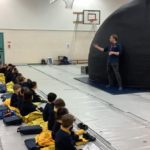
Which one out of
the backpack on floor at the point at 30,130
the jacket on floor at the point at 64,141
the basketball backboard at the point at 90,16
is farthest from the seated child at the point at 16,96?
the basketball backboard at the point at 90,16

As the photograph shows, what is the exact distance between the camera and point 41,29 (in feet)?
53.7

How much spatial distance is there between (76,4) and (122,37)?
10488mm

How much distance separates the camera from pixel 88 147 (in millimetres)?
3426

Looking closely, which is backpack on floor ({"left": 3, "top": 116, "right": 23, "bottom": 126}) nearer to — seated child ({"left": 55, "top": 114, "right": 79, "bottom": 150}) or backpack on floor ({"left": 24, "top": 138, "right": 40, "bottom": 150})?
backpack on floor ({"left": 24, "top": 138, "right": 40, "bottom": 150})

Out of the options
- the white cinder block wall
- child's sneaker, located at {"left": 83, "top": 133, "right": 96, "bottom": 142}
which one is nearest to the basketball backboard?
the white cinder block wall

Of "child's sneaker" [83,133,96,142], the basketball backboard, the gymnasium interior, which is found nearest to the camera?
"child's sneaker" [83,133,96,142]

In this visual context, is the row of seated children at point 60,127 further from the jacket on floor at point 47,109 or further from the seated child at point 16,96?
the seated child at point 16,96

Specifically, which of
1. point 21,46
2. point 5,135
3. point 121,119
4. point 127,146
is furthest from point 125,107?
point 21,46

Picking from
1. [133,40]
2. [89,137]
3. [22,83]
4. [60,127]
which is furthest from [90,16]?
[60,127]

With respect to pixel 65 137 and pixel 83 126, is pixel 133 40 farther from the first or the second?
pixel 65 137

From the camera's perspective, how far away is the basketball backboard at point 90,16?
54.7 feet

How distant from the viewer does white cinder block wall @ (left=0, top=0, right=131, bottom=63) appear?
15.6 meters

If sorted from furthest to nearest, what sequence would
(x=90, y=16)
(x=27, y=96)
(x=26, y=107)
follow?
1. (x=90, y=16)
2. (x=26, y=107)
3. (x=27, y=96)

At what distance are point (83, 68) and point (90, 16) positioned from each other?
7269mm
